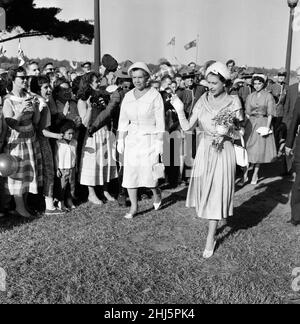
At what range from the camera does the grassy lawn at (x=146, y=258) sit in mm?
3561

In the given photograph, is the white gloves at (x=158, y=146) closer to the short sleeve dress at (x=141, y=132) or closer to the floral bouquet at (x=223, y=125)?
the short sleeve dress at (x=141, y=132)

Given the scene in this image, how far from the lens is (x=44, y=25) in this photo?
15.2 meters

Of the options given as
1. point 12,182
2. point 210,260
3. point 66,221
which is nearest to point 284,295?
point 210,260

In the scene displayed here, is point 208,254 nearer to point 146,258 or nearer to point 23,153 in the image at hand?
point 146,258

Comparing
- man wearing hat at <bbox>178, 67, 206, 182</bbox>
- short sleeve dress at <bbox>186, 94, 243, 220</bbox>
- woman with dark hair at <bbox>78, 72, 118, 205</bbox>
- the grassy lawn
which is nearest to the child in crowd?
woman with dark hair at <bbox>78, 72, 118, 205</bbox>

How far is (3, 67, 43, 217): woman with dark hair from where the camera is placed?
4.86 meters

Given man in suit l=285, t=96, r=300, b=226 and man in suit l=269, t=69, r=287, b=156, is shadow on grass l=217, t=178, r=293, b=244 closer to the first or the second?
man in suit l=285, t=96, r=300, b=226

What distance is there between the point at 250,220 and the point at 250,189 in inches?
66.7

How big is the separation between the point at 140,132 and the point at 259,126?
3113mm

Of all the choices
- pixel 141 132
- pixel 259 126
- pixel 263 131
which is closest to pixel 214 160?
pixel 141 132

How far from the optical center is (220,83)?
423cm

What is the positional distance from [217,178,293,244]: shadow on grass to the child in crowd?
84.2 inches

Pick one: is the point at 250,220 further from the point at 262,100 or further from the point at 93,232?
the point at 262,100

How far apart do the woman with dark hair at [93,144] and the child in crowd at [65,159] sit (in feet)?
0.72
